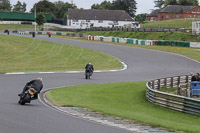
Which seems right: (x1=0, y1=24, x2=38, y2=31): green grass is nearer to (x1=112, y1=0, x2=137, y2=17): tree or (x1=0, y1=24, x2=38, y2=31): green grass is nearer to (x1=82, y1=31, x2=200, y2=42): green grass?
(x1=112, y1=0, x2=137, y2=17): tree

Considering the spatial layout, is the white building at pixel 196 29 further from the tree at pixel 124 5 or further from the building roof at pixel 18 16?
the tree at pixel 124 5

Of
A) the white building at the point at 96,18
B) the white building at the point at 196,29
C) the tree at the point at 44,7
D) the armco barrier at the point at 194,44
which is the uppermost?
the tree at the point at 44,7

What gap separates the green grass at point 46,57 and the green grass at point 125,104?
1777 centimetres

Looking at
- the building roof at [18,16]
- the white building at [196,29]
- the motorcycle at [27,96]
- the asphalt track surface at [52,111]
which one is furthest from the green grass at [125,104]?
the building roof at [18,16]

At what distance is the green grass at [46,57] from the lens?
45656 mm

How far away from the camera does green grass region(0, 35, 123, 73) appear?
45656 millimetres

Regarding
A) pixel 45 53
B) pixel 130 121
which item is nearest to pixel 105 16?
pixel 45 53

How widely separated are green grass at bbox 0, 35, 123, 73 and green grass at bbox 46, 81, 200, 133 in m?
17.8

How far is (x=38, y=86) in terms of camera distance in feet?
60.1

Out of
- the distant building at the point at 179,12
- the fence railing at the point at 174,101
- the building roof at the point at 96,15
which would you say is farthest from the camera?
the building roof at the point at 96,15

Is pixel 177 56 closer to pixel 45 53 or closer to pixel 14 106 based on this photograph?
pixel 45 53

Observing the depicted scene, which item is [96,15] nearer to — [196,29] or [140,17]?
[140,17]

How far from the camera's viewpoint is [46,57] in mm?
54938

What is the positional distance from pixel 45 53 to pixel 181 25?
176 feet
